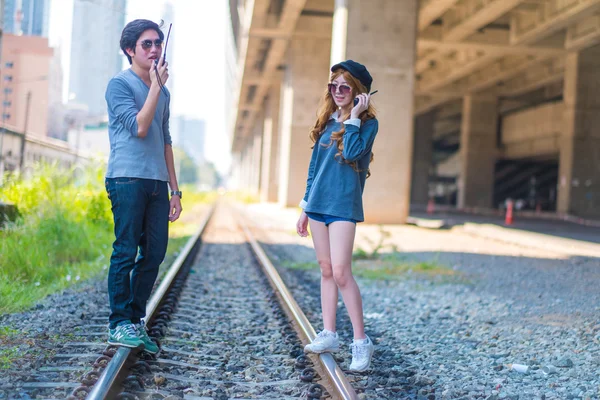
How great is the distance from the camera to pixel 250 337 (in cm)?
497

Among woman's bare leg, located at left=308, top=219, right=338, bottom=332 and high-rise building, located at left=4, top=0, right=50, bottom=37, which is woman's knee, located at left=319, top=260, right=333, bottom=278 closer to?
woman's bare leg, located at left=308, top=219, right=338, bottom=332

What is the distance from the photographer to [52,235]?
8.62 m

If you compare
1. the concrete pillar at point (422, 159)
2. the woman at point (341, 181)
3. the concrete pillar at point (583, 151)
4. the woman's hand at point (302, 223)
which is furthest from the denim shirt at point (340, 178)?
the concrete pillar at point (422, 159)

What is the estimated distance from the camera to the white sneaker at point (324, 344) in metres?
4.05

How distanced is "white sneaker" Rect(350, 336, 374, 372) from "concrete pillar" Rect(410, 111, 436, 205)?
50.0 metres

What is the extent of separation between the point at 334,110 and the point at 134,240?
1.41m

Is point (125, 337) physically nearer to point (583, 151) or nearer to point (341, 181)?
point (341, 181)

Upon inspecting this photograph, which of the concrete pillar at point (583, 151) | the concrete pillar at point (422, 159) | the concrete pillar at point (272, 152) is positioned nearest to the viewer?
the concrete pillar at point (583, 151)

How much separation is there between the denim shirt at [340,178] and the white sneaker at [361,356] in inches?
29.5

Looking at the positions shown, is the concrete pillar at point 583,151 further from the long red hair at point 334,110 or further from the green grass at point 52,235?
the long red hair at point 334,110

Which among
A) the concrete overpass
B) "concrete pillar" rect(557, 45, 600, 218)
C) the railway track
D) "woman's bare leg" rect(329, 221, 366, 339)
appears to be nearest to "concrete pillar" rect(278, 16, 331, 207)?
the concrete overpass

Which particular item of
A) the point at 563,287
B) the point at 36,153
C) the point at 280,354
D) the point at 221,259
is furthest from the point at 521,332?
the point at 36,153

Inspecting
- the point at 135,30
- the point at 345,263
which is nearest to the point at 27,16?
the point at 135,30

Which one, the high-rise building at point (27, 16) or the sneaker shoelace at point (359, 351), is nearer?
the sneaker shoelace at point (359, 351)
